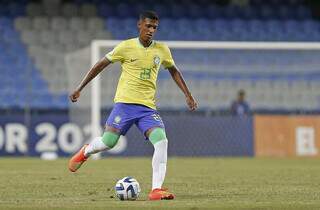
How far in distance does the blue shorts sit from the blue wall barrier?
460 inches

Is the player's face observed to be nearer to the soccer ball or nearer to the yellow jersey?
the yellow jersey

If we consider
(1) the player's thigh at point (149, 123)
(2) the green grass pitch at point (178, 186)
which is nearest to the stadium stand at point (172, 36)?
(2) the green grass pitch at point (178, 186)

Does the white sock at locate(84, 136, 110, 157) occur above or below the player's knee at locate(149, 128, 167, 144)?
below

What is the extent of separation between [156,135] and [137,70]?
87 centimetres

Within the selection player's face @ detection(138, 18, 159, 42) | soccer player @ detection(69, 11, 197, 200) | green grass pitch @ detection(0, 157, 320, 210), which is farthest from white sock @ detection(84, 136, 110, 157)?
player's face @ detection(138, 18, 159, 42)

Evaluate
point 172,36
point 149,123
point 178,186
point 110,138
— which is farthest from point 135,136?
point 149,123

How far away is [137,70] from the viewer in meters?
10.6

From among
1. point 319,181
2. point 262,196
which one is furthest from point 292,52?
point 262,196

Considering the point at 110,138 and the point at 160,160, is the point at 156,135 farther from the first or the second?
the point at 110,138

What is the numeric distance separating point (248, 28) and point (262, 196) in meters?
19.0

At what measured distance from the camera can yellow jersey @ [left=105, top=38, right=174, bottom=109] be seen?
10.5 m

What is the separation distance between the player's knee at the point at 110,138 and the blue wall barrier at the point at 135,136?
1154cm

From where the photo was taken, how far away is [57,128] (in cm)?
2248

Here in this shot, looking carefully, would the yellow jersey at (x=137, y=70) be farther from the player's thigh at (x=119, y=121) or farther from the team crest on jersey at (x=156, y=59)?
the player's thigh at (x=119, y=121)
